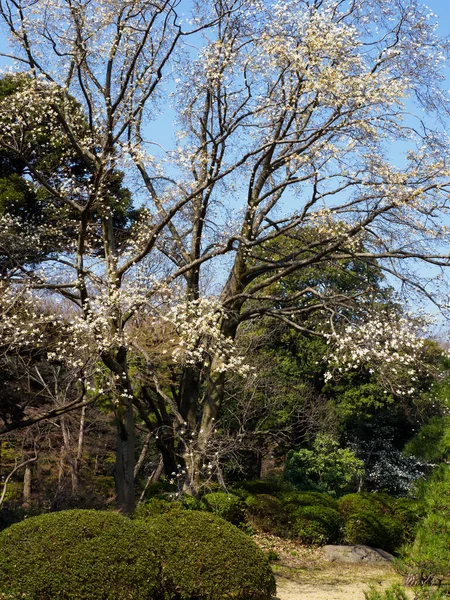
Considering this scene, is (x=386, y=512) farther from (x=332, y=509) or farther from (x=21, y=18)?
(x=21, y=18)

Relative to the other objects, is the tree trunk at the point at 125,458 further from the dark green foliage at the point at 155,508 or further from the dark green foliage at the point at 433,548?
the dark green foliage at the point at 433,548

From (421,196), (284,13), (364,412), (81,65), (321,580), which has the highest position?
(284,13)

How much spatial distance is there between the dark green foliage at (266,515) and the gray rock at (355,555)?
3.77 feet

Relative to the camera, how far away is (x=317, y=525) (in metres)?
11.9

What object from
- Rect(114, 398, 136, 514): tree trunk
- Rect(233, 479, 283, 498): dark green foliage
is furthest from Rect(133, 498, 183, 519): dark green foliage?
Rect(233, 479, 283, 498): dark green foliage

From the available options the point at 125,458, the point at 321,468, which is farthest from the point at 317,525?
the point at 321,468

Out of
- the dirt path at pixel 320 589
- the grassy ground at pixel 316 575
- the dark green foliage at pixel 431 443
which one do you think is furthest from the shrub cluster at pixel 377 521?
the dirt path at pixel 320 589

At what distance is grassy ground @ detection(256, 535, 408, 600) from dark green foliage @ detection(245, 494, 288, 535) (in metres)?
0.28

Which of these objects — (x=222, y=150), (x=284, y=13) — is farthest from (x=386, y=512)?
(x=284, y=13)

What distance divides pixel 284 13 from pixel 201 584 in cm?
830

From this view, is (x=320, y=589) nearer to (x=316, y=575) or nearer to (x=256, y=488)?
(x=316, y=575)

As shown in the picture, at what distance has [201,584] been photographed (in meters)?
6.37

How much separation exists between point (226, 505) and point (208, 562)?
14.7 feet

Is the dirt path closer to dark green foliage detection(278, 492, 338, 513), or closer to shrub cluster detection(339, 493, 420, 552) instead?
shrub cluster detection(339, 493, 420, 552)
